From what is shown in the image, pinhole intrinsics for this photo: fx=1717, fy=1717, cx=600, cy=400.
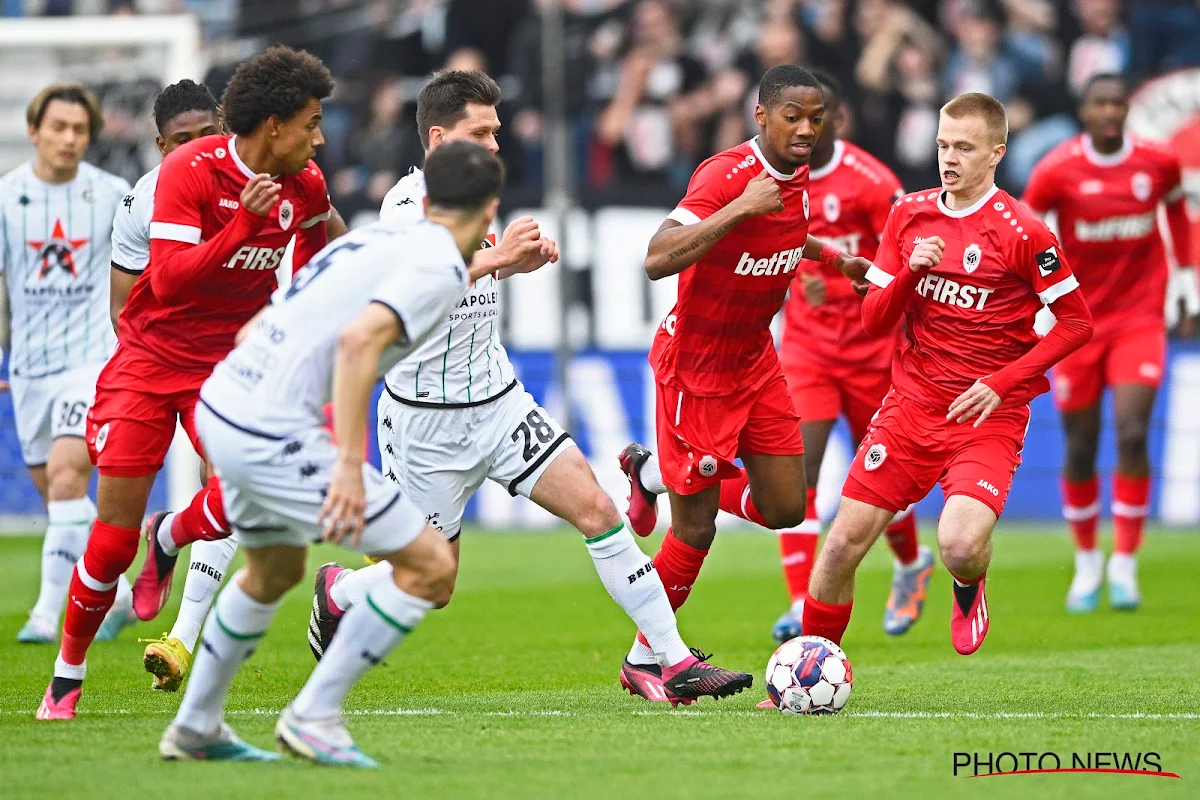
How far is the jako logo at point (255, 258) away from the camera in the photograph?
6.71 meters

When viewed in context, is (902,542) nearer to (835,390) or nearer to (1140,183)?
(835,390)

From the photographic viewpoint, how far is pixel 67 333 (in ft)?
32.1

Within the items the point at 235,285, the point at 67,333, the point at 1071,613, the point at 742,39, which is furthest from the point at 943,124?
the point at 742,39

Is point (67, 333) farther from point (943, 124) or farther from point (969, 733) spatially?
point (969, 733)

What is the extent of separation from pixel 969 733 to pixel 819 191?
13.2 ft

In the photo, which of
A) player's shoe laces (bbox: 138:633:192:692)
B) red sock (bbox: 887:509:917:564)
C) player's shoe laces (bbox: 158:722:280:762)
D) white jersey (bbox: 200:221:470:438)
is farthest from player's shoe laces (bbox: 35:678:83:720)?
red sock (bbox: 887:509:917:564)

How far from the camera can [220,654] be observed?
5352 millimetres

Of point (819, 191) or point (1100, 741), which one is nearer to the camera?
point (1100, 741)

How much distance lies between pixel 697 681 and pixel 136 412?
Answer: 2.49 meters

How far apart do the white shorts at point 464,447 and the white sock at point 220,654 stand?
1625 mm

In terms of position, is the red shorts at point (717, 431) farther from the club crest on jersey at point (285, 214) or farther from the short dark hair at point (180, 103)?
the short dark hair at point (180, 103)

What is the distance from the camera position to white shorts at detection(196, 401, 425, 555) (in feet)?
17.0

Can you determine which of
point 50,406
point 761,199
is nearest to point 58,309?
point 50,406

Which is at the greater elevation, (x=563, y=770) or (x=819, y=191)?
(x=819, y=191)
